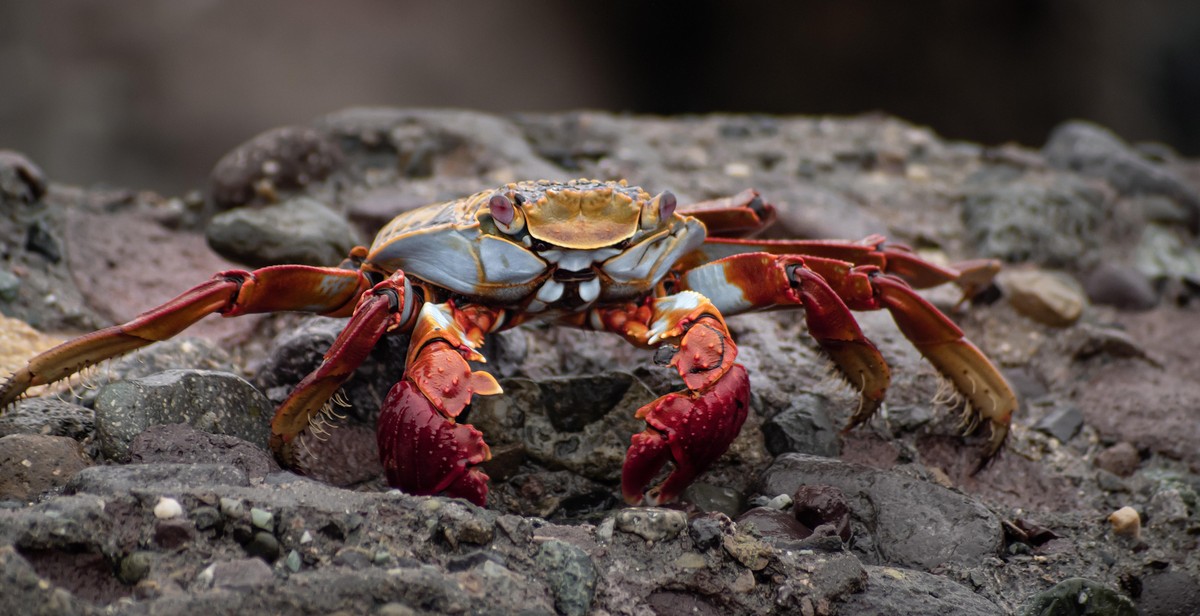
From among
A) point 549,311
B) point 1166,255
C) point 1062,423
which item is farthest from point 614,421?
point 1166,255

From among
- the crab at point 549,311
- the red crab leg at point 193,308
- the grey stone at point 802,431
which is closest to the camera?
the crab at point 549,311

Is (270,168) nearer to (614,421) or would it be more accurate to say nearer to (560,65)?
(614,421)

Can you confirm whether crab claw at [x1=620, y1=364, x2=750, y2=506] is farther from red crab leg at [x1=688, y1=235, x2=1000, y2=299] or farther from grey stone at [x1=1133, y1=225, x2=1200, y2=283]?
grey stone at [x1=1133, y1=225, x2=1200, y2=283]

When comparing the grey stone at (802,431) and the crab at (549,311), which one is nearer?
the crab at (549,311)

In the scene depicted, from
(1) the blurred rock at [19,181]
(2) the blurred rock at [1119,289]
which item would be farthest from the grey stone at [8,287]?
(2) the blurred rock at [1119,289]

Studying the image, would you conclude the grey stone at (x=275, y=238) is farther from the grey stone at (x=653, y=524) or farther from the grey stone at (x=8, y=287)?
the grey stone at (x=653, y=524)

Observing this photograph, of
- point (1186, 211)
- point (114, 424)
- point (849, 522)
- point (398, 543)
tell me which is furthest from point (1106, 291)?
point (114, 424)

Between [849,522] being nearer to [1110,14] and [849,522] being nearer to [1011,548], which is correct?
[1011,548]
